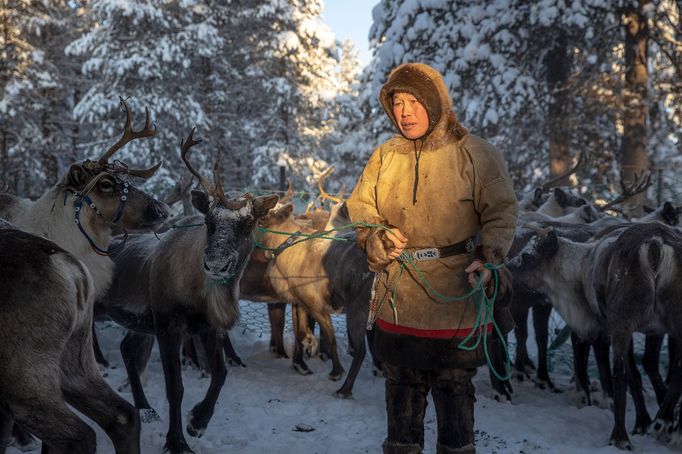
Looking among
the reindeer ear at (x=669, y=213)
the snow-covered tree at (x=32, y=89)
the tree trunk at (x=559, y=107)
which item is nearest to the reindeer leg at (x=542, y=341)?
the reindeer ear at (x=669, y=213)

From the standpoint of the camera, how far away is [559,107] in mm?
14031

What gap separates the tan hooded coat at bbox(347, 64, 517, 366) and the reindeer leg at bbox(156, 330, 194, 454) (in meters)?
2.10

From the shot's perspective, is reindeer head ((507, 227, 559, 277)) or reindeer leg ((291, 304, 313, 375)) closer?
reindeer head ((507, 227, 559, 277))

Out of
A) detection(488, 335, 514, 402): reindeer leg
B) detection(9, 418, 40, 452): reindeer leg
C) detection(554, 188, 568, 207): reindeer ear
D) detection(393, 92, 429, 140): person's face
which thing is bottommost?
detection(9, 418, 40, 452): reindeer leg

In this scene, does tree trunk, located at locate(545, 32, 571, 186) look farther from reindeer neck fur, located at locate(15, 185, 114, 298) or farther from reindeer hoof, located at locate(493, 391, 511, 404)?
reindeer neck fur, located at locate(15, 185, 114, 298)

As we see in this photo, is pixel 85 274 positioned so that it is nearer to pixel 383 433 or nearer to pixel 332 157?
pixel 383 433

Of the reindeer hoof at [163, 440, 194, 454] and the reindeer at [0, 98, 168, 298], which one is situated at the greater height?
the reindeer at [0, 98, 168, 298]

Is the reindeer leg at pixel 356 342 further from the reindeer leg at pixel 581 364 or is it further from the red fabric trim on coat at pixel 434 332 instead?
the red fabric trim on coat at pixel 434 332

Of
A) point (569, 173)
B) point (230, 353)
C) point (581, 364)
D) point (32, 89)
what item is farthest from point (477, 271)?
point (32, 89)

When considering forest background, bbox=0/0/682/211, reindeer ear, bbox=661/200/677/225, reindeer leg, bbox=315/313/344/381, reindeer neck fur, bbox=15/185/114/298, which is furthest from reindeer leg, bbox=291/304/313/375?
forest background, bbox=0/0/682/211

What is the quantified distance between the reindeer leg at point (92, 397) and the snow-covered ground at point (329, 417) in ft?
4.72

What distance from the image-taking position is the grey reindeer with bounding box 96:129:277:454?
4.68 meters

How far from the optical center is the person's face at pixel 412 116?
3336 millimetres

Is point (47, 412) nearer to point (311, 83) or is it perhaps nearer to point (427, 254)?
point (427, 254)
